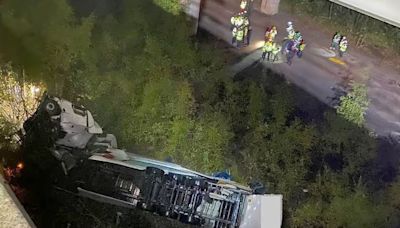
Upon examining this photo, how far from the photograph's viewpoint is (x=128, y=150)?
3.47 ft

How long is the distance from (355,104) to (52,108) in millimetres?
499

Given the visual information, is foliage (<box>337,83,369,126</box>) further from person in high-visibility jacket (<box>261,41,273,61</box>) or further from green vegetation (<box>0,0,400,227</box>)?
person in high-visibility jacket (<box>261,41,273,61</box>)

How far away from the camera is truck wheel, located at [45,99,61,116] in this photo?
1078 millimetres

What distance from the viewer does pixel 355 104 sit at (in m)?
1.00

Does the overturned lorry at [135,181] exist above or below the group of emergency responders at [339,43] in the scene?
below

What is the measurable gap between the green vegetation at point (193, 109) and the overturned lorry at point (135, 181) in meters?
0.02

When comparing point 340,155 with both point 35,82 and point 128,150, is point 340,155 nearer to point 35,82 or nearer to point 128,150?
point 128,150

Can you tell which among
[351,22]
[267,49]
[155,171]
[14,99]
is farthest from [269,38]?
[14,99]

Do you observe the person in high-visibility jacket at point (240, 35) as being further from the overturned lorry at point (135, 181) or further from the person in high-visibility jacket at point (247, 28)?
the overturned lorry at point (135, 181)

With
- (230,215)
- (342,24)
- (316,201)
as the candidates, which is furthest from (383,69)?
(230,215)

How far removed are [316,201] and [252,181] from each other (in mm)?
106

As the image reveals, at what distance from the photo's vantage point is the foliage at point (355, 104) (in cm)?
100

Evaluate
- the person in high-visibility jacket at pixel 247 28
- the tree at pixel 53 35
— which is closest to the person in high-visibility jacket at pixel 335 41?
the person in high-visibility jacket at pixel 247 28

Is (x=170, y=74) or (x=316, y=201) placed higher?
(x=170, y=74)
